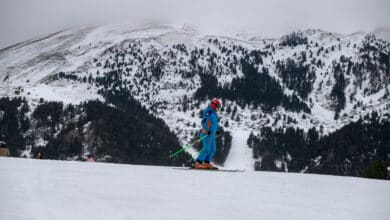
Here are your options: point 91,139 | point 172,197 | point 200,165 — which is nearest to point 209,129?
point 200,165

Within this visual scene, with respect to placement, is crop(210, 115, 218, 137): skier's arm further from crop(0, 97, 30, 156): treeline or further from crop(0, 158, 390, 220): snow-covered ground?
crop(0, 97, 30, 156): treeline

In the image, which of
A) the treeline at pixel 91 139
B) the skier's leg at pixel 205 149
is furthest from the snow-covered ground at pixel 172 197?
the treeline at pixel 91 139

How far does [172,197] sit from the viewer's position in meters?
10.3

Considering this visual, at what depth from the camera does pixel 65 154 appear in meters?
182

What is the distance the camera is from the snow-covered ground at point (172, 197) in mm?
8578

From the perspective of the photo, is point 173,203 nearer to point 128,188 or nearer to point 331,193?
point 128,188

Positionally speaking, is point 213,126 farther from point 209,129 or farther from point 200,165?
point 200,165

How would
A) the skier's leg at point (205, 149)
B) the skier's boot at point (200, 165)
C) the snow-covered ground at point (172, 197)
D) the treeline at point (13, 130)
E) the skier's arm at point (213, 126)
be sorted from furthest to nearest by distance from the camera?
the treeline at point (13, 130) < the skier's arm at point (213, 126) < the skier's leg at point (205, 149) < the skier's boot at point (200, 165) < the snow-covered ground at point (172, 197)

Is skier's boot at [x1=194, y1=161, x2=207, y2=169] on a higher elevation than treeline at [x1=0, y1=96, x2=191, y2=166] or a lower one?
higher

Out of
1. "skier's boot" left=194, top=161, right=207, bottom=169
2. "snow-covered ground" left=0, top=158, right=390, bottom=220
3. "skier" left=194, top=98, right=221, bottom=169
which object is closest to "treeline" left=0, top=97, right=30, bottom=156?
"skier's boot" left=194, top=161, right=207, bottom=169

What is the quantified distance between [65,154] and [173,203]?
180 metres

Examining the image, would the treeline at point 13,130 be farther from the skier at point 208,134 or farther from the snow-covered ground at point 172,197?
the snow-covered ground at point 172,197

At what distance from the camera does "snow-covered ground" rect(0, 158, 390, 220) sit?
28.1 ft

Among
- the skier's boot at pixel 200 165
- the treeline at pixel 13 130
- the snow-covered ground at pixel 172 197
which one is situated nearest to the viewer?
the snow-covered ground at pixel 172 197
